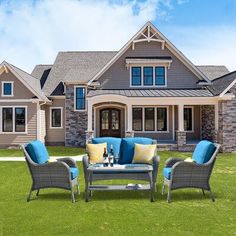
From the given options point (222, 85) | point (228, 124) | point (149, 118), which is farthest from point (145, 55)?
point (228, 124)

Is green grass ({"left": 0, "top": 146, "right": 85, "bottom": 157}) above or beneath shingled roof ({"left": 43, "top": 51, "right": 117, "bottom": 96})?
beneath

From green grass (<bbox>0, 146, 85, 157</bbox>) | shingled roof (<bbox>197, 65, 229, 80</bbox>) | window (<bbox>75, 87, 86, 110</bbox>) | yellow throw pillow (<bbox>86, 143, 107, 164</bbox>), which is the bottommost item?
green grass (<bbox>0, 146, 85, 157</bbox>)

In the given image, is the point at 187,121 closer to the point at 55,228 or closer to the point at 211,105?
the point at 211,105

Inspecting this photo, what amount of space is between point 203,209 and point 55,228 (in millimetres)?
3003

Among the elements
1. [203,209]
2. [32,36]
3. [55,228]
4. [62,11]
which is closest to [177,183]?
[203,209]

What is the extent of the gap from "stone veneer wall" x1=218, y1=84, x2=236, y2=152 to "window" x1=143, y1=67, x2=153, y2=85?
4822 millimetres

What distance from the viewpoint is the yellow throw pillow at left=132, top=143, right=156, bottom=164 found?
848cm

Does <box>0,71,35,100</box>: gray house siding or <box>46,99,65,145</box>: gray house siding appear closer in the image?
<box>0,71,35,100</box>: gray house siding

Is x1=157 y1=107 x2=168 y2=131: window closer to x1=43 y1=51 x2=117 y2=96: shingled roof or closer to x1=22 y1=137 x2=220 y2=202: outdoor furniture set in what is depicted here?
x1=43 y1=51 x2=117 y2=96: shingled roof

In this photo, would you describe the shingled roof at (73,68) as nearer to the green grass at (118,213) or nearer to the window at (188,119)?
the window at (188,119)

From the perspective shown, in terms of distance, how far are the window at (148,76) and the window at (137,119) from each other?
5.90 feet

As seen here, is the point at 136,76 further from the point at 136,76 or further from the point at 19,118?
the point at 19,118

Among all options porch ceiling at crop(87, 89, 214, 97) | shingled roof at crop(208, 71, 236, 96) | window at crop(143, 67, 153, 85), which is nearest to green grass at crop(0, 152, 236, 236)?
porch ceiling at crop(87, 89, 214, 97)

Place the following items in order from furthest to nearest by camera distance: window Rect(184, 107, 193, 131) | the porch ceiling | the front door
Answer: the front door, window Rect(184, 107, 193, 131), the porch ceiling
